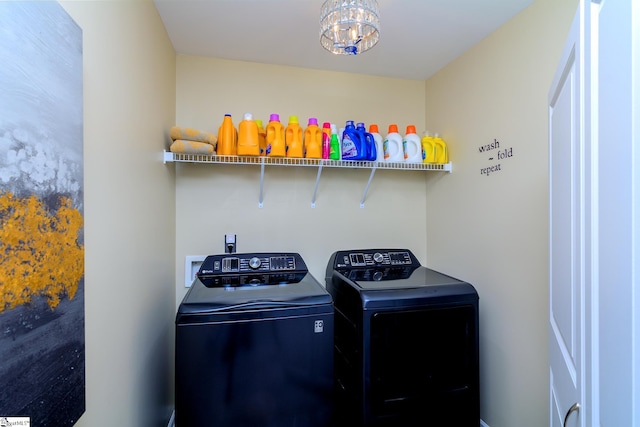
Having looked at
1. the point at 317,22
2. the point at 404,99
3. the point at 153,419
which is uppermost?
the point at 317,22

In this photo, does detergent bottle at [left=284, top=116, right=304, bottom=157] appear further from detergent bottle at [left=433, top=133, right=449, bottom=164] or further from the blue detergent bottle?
detergent bottle at [left=433, top=133, right=449, bottom=164]

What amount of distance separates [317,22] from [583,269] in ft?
5.89

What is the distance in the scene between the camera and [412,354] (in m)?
1.64

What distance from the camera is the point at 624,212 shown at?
0.48 metres

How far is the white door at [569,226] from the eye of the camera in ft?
2.19

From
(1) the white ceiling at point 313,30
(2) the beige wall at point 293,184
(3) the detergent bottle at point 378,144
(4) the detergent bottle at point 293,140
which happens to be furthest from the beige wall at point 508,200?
(4) the detergent bottle at point 293,140

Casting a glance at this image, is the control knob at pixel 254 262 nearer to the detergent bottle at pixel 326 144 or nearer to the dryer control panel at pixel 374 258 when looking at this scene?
the dryer control panel at pixel 374 258

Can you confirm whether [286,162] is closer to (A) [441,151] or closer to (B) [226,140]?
(B) [226,140]

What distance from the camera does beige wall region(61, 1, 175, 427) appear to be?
0.94m

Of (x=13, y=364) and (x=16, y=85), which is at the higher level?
(x=16, y=85)

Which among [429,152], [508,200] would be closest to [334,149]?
[429,152]

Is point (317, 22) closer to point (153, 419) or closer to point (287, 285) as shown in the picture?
point (287, 285)

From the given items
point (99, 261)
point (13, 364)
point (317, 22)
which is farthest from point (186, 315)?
point (317, 22)

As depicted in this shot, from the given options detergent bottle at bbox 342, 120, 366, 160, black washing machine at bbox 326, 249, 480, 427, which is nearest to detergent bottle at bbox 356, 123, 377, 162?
detergent bottle at bbox 342, 120, 366, 160
